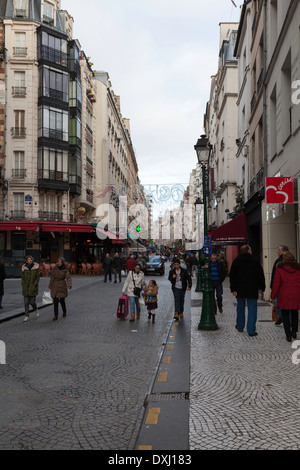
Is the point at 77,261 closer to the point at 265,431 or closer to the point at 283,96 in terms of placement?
the point at 283,96

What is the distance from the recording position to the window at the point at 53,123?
107 feet

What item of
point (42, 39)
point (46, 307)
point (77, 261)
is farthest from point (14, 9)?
point (46, 307)

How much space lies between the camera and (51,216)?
32781mm

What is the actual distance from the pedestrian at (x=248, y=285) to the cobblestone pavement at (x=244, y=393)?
40cm

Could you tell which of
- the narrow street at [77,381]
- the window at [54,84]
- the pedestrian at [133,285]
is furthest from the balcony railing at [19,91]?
the narrow street at [77,381]

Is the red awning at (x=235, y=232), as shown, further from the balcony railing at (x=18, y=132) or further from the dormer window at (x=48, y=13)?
the dormer window at (x=48, y=13)

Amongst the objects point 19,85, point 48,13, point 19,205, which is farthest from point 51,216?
point 48,13

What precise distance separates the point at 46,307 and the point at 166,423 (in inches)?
423

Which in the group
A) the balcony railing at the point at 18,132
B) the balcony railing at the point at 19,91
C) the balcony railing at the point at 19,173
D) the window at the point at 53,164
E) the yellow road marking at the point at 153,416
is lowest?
the yellow road marking at the point at 153,416

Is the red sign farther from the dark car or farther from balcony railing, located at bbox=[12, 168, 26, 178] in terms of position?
balcony railing, located at bbox=[12, 168, 26, 178]

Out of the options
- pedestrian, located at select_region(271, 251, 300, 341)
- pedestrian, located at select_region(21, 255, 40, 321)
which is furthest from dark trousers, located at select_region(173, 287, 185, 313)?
pedestrian, located at select_region(21, 255, 40, 321)

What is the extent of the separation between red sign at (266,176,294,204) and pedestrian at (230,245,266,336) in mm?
2488
